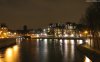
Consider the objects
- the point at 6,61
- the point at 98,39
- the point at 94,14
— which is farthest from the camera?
the point at 98,39

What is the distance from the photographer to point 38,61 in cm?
3080

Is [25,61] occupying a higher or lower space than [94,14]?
lower

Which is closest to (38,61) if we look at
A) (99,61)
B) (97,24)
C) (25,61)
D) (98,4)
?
(25,61)

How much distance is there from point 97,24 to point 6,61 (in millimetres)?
15756

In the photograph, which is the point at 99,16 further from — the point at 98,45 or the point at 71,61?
the point at 71,61

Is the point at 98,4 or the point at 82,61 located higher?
the point at 98,4

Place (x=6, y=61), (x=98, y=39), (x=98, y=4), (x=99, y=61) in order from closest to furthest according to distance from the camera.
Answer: (x=99, y=61), (x=6, y=61), (x=98, y=4), (x=98, y=39)

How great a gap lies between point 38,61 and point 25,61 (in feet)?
3.99

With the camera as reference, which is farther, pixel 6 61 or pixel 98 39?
pixel 98 39

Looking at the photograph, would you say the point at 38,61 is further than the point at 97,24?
No

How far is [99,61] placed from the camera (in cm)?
2764

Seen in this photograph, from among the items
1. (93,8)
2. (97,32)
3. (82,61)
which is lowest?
(82,61)

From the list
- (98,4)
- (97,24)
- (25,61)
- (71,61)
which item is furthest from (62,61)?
(97,24)

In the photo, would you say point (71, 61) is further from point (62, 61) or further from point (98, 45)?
point (98, 45)
